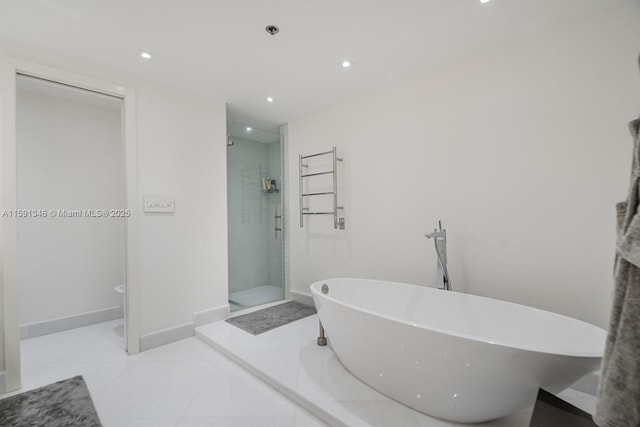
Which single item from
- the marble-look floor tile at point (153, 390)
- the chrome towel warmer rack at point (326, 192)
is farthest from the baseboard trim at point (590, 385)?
the marble-look floor tile at point (153, 390)

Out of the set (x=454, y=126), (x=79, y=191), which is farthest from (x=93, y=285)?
(x=454, y=126)

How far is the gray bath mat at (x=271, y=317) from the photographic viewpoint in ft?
8.68

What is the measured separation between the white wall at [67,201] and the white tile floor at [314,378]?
1.46 m

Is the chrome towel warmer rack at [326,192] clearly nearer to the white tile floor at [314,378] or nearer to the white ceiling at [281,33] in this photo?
the white ceiling at [281,33]

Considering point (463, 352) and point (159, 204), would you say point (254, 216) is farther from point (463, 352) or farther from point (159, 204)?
point (463, 352)

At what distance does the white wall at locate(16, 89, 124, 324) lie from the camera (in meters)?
2.63

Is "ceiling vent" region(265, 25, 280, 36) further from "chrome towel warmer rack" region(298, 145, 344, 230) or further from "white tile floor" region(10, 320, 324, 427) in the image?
"white tile floor" region(10, 320, 324, 427)

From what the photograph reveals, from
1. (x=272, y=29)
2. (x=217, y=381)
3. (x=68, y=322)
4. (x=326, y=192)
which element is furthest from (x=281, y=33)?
(x=68, y=322)

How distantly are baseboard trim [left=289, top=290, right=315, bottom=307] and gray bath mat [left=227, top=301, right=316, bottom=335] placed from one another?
5 cm

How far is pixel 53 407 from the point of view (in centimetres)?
167

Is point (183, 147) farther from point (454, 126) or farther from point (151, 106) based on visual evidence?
point (454, 126)

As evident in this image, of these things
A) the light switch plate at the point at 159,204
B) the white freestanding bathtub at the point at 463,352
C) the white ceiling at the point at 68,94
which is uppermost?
the white ceiling at the point at 68,94

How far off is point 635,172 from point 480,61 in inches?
73.5

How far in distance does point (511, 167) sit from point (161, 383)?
283 centimetres
